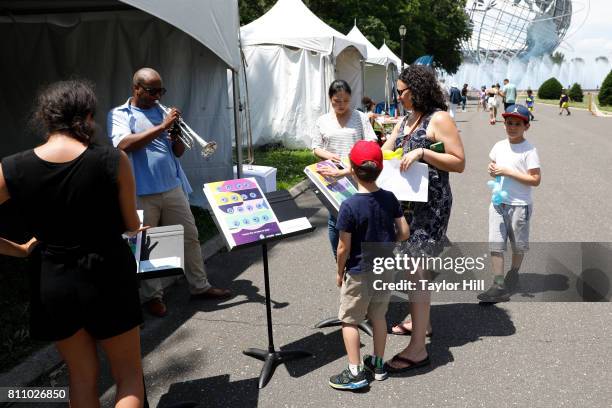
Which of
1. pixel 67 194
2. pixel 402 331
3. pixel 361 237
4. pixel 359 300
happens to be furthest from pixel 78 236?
pixel 402 331

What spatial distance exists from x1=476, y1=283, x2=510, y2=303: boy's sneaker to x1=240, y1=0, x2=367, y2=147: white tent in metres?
9.36

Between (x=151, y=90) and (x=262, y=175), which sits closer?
(x=151, y=90)

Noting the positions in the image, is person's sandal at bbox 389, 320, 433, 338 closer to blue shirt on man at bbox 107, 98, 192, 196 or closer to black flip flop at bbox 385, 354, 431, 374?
black flip flop at bbox 385, 354, 431, 374

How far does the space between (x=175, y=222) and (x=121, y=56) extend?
417cm

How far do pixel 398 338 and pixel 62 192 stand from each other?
8.67ft

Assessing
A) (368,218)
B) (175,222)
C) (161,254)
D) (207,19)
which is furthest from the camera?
(207,19)

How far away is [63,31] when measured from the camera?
7.55 meters

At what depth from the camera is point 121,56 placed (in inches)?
290

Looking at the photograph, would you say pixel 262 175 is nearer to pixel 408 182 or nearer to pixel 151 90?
pixel 151 90

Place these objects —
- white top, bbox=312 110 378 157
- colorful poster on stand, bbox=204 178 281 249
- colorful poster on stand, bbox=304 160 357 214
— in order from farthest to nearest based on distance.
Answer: white top, bbox=312 110 378 157 < colorful poster on stand, bbox=304 160 357 214 < colorful poster on stand, bbox=204 178 281 249

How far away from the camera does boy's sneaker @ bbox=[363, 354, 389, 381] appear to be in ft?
10.4

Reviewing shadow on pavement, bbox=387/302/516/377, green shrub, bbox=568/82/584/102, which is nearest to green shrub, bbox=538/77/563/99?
green shrub, bbox=568/82/584/102

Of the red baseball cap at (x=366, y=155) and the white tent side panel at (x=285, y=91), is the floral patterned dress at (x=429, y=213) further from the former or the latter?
the white tent side panel at (x=285, y=91)

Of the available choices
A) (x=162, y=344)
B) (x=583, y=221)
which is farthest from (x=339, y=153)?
(x=583, y=221)
